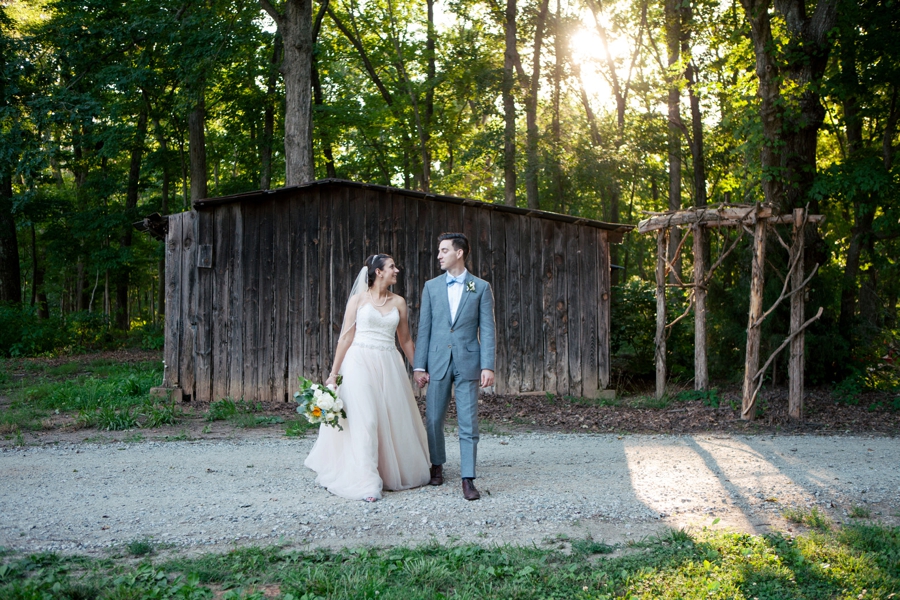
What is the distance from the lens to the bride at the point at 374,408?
19.5 ft

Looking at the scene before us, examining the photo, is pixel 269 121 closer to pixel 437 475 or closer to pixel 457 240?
pixel 457 240

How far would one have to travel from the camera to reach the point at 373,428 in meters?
5.95

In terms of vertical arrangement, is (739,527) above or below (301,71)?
below

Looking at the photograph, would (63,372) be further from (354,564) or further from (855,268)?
(855,268)

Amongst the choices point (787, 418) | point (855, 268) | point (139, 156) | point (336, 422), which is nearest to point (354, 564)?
point (336, 422)

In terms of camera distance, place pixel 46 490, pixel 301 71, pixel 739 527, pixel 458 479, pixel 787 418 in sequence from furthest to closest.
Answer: pixel 301 71 → pixel 787 418 → pixel 458 479 → pixel 46 490 → pixel 739 527

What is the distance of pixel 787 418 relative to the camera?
990 centimetres

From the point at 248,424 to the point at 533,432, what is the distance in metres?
3.62

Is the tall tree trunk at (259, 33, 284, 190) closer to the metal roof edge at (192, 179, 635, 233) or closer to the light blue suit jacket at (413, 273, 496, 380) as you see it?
the metal roof edge at (192, 179, 635, 233)

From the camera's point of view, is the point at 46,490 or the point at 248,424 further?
the point at 248,424

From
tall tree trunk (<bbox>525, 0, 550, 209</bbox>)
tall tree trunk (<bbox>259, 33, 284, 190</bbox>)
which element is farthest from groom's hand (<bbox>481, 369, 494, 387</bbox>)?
tall tree trunk (<bbox>259, 33, 284, 190</bbox>)

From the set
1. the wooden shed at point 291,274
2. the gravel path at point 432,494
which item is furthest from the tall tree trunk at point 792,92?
the gravel path at point 432,494

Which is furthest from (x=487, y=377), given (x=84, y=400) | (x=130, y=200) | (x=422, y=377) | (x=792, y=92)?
(x=130, y=200)

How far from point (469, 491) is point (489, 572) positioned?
5.70 feet
